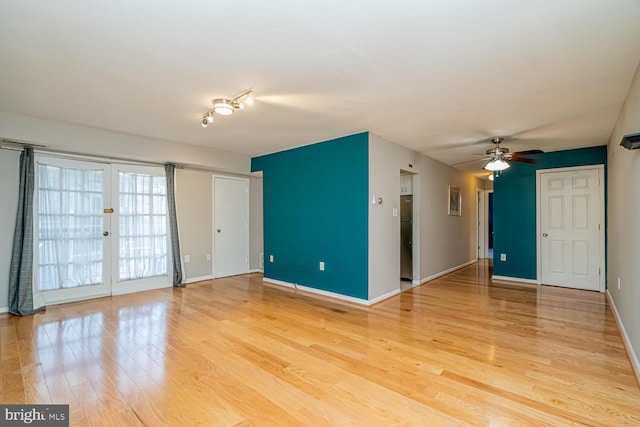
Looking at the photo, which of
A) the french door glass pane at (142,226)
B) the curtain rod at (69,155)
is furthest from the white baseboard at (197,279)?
the curtain rod at (69,155)

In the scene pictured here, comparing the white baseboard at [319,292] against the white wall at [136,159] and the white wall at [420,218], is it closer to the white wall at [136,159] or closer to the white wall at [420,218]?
the white wall at [420,218]

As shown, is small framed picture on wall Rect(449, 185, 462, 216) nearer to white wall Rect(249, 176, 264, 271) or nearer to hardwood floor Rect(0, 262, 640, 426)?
hardwood floor Rect(0, 262, 640, 426)

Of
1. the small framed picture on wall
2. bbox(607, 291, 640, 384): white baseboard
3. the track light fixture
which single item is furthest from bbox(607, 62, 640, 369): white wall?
the track light fixture

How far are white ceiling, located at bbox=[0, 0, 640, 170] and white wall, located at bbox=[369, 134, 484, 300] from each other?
86 cm

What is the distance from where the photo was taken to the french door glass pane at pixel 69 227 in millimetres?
4055

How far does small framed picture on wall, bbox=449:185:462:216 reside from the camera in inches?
257

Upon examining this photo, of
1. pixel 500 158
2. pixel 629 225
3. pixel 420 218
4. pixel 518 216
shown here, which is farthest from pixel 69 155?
pixel 518 216

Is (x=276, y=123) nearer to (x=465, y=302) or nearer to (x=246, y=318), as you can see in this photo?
(x=246, y=318)

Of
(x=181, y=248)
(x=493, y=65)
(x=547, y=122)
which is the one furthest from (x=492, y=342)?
(x=181, y=248)

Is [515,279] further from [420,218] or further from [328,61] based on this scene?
[328,61]

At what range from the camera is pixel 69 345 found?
2.84 m

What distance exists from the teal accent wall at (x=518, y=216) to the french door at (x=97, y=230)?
6.05 meters

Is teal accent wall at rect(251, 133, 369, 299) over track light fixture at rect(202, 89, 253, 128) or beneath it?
beneath

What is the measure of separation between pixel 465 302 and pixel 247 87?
3885mm
